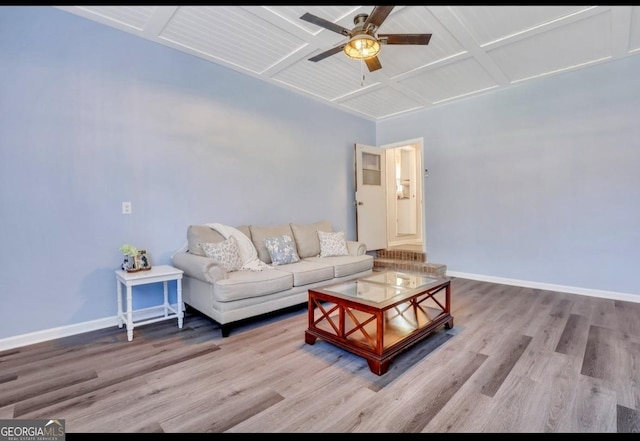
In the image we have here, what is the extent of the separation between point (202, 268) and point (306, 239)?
1671 millimetres

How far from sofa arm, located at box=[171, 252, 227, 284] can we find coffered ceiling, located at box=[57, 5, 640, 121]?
223 centimetres

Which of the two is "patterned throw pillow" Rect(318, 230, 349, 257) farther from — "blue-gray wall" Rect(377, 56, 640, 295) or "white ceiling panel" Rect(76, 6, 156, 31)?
"white ceiling panel" Rect(76, 6, 156, 31)

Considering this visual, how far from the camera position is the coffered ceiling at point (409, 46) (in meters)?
2.63

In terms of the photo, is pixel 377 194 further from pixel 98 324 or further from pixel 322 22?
pixel 98 324

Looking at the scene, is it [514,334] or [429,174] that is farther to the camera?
[429,174]

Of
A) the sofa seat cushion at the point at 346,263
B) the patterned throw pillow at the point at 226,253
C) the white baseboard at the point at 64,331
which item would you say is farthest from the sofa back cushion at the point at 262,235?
the white baseboard at the point at 64,331

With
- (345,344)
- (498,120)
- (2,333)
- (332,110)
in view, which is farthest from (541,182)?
(2,333)

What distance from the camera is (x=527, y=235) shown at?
4.18 metres

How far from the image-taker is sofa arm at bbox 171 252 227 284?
8.75 feet

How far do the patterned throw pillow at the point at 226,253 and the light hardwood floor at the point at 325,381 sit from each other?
0.66 meters

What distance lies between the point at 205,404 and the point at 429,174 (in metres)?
4.73

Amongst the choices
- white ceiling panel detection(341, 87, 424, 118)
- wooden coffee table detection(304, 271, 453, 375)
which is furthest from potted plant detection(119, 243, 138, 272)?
white ceiling panel detection(341, 87, 424, 118)

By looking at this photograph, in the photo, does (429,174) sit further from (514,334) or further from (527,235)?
(514,334)

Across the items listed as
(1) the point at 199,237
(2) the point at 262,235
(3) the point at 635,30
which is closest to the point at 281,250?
(2) the point at 262,235
